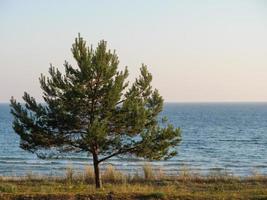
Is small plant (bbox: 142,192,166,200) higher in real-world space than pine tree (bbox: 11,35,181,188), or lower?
lower

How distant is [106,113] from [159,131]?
2.08 metres

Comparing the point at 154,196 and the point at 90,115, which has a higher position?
the point at 90,115

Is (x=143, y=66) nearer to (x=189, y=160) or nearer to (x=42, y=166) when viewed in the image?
(x=42, y=166)

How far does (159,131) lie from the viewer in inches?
779

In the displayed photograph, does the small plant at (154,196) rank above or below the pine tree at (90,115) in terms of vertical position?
below

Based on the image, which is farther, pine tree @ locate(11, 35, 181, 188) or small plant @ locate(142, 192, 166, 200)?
pine tree @ locate(11, 35, 181, 188)

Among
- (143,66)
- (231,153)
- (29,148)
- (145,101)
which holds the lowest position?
(231,153)

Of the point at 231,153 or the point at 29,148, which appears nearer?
the point at 29,148

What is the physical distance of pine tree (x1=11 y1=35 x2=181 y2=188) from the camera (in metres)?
19.0

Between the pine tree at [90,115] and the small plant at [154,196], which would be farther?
the pine tree at [90,115]

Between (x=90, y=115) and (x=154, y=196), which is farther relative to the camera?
(x=90, y=115)

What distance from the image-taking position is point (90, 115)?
771 inches

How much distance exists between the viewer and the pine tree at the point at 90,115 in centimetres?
1900

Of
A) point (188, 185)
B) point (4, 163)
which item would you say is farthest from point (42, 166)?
point (188, 185)
